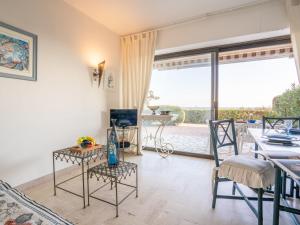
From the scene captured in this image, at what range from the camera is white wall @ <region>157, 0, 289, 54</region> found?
2727mm

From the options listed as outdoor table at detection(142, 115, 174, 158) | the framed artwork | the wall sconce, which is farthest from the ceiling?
outdoor table at detection(142, 115, 174, 158)

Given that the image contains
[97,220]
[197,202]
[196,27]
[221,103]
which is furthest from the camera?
[221,103]

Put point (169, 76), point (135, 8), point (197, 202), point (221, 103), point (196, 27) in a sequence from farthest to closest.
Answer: point (169, 76) < point (221, 103) < point (196, 27) < point (135, 8) < point (197, 202)

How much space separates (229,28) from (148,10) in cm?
141

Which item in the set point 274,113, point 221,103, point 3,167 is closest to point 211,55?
point 221,103

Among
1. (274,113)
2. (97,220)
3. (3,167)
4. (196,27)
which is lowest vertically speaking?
(97,220)

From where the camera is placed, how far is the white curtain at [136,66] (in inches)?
143

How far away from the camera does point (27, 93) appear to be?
2.25 metres

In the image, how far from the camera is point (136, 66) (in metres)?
3.79

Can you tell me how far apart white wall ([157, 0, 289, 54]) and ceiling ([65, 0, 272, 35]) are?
0.53ft

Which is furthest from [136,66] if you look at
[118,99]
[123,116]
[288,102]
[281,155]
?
[281,155]

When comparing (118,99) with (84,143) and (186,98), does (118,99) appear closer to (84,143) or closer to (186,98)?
(186,98)

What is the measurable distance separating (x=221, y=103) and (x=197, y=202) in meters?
2.14

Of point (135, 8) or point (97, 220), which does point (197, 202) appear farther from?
point (135, 8)
